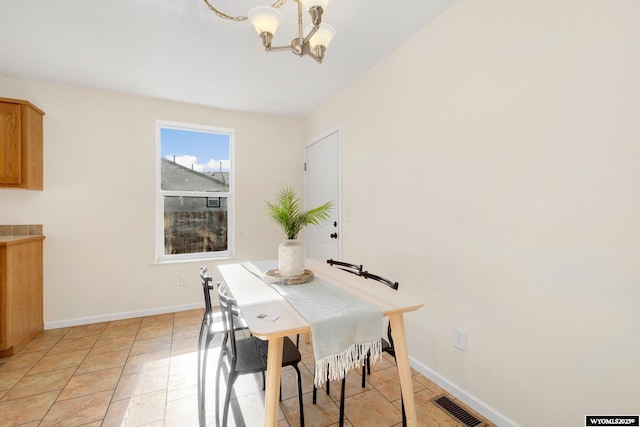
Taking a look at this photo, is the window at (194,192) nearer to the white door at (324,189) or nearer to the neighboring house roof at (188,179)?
the neighboring house roof at (188,179)

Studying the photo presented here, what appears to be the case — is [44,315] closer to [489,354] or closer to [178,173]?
[178,173]

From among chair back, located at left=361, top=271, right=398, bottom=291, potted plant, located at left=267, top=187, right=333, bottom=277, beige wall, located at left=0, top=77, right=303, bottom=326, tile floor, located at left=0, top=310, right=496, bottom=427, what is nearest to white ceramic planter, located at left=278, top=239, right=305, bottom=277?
potted plant, located at left=267, top=187, right=333, bottom=277

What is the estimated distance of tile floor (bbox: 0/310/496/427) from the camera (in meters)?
1.63

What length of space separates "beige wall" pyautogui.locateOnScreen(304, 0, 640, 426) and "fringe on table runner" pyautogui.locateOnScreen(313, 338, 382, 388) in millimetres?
816

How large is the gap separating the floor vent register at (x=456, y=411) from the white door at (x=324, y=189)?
5.17 feet

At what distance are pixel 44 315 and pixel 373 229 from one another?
3360 millimetres

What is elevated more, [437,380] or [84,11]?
[84,11]

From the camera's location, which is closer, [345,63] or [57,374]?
[57,374]

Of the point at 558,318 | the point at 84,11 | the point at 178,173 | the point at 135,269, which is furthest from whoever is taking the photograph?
the point at 178,173

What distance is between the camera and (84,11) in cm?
180

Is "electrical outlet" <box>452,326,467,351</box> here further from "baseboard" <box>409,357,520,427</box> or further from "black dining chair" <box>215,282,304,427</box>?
"black dining chair" <box>215,282,304,427</box>

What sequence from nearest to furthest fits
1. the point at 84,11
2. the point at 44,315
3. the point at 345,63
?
the point at 84,11
the point at 345,63
the point at 44,315

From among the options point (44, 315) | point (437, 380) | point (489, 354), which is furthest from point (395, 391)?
point (44, 315)

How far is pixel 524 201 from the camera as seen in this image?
57.1 inches
